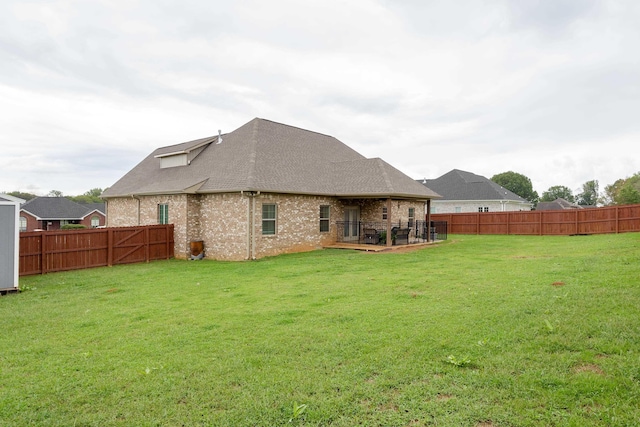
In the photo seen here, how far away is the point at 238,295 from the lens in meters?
8.75

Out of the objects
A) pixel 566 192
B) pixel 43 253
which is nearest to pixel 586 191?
pixel 566 192

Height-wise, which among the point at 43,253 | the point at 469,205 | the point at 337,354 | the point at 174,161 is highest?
the point at 174,161

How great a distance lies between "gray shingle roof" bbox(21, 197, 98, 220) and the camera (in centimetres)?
4784

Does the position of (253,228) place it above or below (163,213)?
below

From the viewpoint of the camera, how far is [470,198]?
1503 inches

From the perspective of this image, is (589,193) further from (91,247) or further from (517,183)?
(91,247)

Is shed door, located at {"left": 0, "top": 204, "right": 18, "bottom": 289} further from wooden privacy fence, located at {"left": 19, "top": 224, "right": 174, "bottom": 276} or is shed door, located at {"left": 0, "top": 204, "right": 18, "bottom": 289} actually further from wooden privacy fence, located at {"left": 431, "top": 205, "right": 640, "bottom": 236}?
wooden privacy fence, located at {"left": 431, "top": 205, "right": 640, "bottom": 236}

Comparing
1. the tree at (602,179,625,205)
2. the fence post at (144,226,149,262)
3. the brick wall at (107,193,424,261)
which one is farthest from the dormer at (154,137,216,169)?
the tree at (602,179,625,205)

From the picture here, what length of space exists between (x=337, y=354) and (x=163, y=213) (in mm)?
15579

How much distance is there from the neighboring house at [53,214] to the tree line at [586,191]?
74862 mm

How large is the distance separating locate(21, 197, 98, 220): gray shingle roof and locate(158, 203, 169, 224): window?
39.6 metres

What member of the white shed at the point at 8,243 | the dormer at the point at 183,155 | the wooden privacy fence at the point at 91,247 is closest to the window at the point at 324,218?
the wooden privacy fence at the point at 91,247

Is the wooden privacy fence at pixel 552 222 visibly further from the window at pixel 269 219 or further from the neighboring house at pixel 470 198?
the window at pixel 269 219

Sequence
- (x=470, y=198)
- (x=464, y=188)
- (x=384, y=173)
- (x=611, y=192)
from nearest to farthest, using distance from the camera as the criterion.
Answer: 1. (x=384, y=173)
2. (x=470, y=198)
3. (x=464, y=188)
4. (x=611, y=192)
